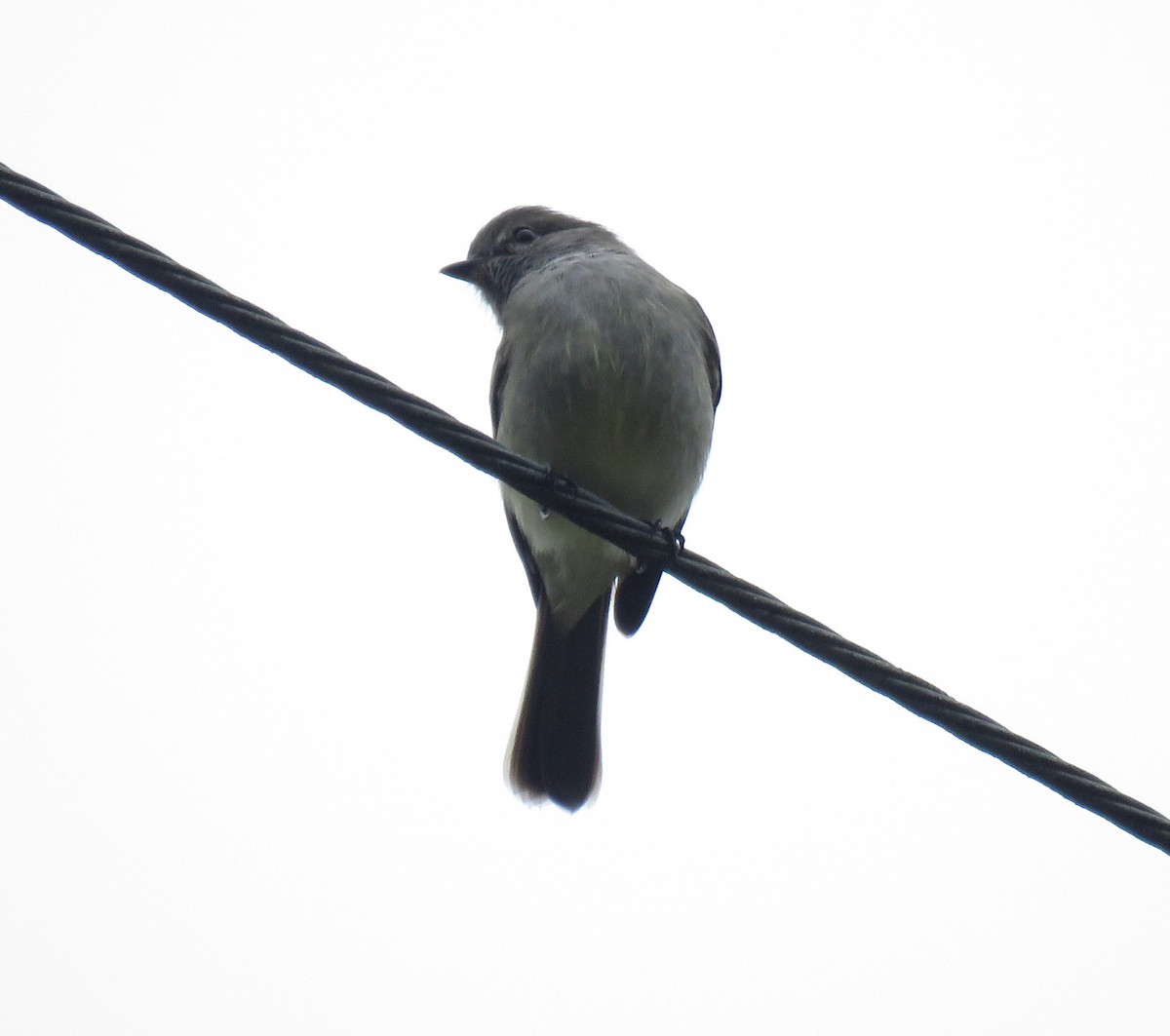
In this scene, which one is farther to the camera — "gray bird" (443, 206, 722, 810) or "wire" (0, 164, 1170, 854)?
"gray bird" (443, 206, 722, 810)

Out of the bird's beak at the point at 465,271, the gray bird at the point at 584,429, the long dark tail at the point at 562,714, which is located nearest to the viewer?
the gray bird at the point at 584,429

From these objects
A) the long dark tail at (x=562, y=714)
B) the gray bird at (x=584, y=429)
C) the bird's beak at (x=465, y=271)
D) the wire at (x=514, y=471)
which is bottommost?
the wire at (x=514, y=471)

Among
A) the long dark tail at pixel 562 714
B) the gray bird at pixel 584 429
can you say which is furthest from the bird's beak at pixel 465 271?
the long dark tail at pixel 562 714

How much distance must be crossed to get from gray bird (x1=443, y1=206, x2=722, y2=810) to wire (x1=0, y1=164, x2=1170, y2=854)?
166cm

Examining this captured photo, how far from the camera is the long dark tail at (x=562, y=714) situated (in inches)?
229

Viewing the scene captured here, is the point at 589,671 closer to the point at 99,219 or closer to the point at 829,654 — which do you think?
the point at 829,654

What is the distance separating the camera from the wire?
2.91 metres

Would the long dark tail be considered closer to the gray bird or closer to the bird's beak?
the gray bird

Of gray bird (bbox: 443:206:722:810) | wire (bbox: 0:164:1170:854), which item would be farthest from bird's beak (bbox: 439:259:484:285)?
wire (bbox: 0:164:1170:854)

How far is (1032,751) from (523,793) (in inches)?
126

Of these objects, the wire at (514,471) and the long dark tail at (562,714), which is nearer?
the wire at (514,471)

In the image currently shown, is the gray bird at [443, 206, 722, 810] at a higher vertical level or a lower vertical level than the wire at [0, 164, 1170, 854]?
higher

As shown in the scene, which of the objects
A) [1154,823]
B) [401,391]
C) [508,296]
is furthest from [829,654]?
[508,296]

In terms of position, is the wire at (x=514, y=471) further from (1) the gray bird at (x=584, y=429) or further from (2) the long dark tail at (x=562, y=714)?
(2) the long dark tail at (x=562, y=714)
